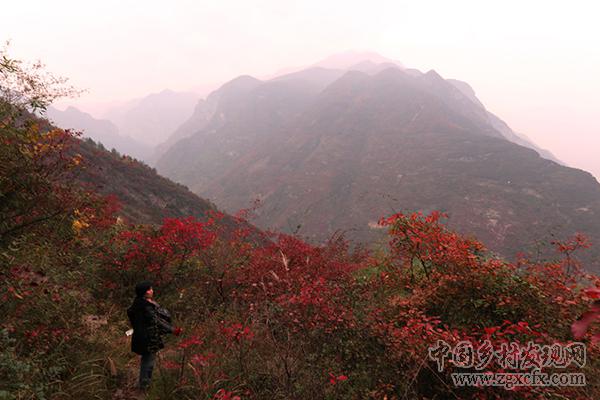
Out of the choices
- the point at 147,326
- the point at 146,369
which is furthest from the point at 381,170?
the point at 146,369

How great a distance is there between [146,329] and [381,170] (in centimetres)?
8998

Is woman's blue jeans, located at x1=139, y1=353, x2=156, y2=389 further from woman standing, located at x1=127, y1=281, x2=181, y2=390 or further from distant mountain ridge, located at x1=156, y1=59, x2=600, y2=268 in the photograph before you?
distant mountain ridge, located at x1=156, y1=59, x2=600, y2=268

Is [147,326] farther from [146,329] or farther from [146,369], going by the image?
[146,369]

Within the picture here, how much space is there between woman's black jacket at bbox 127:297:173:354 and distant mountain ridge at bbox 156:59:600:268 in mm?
36345

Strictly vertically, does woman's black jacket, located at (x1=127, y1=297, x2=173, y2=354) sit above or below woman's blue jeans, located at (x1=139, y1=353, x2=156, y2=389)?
above

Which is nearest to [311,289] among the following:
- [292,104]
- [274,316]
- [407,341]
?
[274,316]

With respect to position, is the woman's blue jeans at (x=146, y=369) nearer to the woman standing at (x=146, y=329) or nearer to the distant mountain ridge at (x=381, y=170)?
the woman standing at (x=146, y=329)

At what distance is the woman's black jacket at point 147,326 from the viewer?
390 centimetres

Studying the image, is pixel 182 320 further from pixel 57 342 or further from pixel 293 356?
pixel 293 356

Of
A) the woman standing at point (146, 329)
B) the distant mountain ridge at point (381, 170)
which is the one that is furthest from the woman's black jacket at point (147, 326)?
the distant mountain ridge at point (381, 170)

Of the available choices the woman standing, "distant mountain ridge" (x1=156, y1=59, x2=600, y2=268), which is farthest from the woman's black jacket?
"distant mountain ridge" (x1=156, y1=59, x2=600, y2=268)

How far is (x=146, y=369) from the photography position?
3883mm

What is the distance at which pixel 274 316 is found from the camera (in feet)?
16.6

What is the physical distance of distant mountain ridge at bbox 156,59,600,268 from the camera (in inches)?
2406
